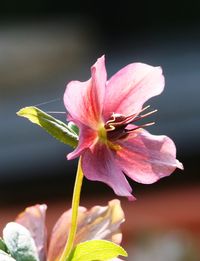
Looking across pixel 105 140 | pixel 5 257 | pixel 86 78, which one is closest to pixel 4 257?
pixel 5 257

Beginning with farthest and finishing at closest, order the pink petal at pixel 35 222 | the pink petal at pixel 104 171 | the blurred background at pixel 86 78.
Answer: the blurred background at pixel 86 78 → the pink petal at pixel 35 222 → the pink petal at pixel 104 171

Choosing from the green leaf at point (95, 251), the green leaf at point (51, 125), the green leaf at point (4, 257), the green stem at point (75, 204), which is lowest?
the green leaf at point (95, 251)

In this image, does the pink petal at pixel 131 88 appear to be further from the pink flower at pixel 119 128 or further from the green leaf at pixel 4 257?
the green leaf at pixel 4 257

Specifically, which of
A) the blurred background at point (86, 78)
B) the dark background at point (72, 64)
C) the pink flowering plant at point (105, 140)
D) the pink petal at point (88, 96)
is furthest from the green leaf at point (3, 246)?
the dark background at point (72, 64)

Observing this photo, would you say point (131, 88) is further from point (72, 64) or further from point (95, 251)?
point (72, 64)

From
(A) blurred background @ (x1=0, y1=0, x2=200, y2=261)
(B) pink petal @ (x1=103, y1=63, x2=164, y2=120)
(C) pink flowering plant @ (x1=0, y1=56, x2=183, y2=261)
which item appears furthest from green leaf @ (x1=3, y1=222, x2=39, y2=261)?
(A) blurred background @ (x1=0, y1=0, x2=200, y2=261)

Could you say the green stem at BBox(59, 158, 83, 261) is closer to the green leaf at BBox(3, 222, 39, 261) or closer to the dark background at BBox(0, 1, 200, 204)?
the green leaf at BBox(3, 222, 39, 261)
